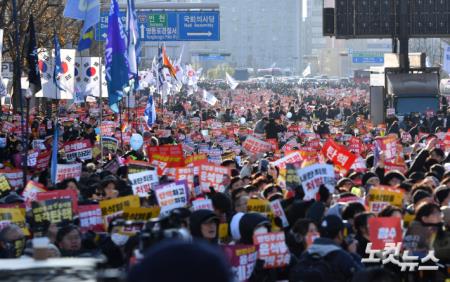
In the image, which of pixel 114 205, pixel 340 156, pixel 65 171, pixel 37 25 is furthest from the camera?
pixel 37 25

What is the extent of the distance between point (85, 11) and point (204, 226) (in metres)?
14.7

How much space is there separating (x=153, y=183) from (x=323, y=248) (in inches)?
206

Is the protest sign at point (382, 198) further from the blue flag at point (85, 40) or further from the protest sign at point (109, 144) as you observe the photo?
the blue flag at point (85, 40)

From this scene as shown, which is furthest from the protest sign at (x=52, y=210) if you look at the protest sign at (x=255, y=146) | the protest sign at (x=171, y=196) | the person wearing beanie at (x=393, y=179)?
the protest sign at (x=255, y=146)

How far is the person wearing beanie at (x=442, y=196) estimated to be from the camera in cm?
1046

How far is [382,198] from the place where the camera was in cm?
1048

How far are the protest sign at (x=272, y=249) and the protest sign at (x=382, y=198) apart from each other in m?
1.93

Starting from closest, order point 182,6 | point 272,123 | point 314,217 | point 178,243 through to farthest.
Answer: point 178,243
point 314,217
point 272,123
point 182,6

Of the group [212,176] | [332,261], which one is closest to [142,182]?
[212,176]

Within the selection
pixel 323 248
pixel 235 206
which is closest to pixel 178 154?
pixel 235 206

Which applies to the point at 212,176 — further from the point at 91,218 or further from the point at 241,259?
the point at 241,259

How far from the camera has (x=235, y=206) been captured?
10523 millimetres

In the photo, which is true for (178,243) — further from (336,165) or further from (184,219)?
(336,165)

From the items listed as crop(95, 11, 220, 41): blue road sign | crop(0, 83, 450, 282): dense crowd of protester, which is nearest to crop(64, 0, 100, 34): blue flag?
crop(0, 83, 450, 282): dense crowd of protester
